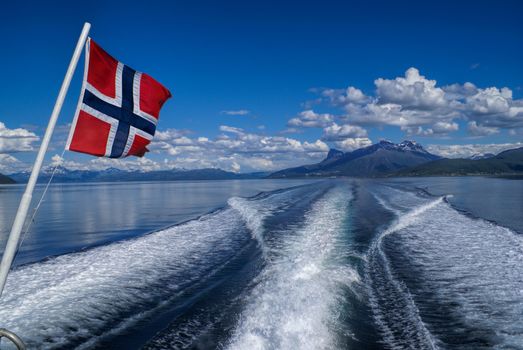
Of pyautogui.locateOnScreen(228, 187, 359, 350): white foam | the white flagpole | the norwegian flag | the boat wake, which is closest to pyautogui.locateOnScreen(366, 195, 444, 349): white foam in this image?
the boat wake

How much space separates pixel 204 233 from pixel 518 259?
15.7m

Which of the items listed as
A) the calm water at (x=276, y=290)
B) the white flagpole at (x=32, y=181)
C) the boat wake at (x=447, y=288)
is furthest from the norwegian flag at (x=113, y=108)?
the boat wake at (x=447, y=288)

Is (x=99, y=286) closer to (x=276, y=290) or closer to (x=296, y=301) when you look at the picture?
(x=276, y=290)

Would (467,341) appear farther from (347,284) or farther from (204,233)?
(204,233)

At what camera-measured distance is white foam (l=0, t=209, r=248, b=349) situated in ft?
29.0

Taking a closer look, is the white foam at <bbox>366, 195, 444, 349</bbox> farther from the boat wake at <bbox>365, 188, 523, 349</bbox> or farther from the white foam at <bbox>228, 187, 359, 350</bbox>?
the white foam at <bbox>228, 187, 359, 350</bbox>

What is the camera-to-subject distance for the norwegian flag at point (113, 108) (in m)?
5.96

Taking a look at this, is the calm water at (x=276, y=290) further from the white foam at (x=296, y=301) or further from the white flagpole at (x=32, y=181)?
the white flagpole at (x=32, y=181)

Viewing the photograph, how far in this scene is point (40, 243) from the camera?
21406 millimetres

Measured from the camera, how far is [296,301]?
33.1 feet

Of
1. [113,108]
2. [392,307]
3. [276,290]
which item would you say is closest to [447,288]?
[392,307]

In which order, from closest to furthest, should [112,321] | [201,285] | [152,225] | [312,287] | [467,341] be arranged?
[467,341]
[112,321]
[312,287]
[201,285]
[152,225]

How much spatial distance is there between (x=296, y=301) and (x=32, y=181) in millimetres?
7236

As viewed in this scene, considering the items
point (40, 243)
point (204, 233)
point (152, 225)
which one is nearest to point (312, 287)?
point (204, 233)
